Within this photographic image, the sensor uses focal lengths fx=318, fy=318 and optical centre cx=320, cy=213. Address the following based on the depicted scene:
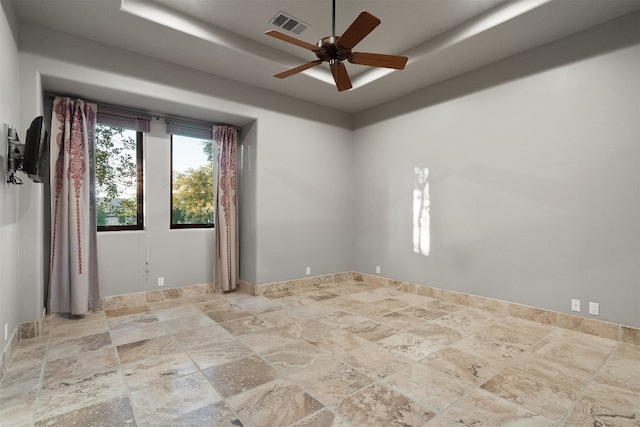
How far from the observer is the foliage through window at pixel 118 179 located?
411cm

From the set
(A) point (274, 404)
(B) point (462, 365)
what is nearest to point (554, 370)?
(B) point (462, 365)

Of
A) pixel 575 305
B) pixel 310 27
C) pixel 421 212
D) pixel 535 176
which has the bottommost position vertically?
pixel 575 305

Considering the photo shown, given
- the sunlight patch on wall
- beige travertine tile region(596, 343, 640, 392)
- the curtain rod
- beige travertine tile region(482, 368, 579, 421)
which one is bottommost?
beige travertine tile region(596, 343, 640, 392)

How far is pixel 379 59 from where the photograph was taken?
2766 mm

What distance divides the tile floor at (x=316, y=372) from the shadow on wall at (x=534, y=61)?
286cm

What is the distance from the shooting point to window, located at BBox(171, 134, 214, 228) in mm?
4680

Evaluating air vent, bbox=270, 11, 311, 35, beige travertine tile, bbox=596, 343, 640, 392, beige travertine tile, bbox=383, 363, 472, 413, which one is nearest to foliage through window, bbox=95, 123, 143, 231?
air vent, bbox=270, 11, 311, 35

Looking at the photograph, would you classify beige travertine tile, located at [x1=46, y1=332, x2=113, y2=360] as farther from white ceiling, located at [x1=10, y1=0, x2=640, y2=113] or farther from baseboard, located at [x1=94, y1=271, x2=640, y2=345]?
white ceiling, located at [x1=10, y1=0, x2=640, y2=113]

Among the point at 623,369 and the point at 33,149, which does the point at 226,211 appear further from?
the point at 623,369

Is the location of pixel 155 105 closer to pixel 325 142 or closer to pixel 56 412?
pixel 325 142

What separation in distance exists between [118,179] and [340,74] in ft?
10.7

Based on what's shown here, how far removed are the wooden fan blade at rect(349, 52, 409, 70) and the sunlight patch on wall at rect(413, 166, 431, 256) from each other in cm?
223

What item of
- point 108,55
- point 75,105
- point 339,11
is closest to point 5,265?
point 75,105

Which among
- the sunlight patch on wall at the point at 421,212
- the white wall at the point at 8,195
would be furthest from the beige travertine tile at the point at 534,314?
the white wall at the point at 8,195
